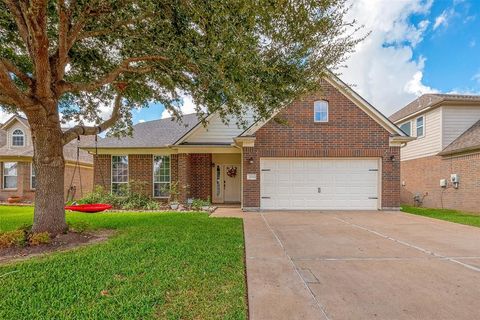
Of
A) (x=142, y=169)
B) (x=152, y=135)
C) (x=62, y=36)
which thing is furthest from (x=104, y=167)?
(x=62, y=36)

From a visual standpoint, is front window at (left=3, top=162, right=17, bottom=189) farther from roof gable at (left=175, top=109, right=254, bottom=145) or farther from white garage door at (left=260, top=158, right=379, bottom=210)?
white garage door at (left=260, top=158, right=379, bottom=210)

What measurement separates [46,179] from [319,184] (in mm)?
9523

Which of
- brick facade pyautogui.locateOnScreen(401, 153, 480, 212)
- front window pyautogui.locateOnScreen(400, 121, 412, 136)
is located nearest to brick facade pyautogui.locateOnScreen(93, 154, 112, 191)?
brick facade pyautogui.locateOnScreen(401, 153, 480, 212)

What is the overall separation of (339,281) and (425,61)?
1698 centimetres

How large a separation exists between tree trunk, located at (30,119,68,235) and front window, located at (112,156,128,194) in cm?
852

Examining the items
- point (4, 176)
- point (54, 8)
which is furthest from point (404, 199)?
point (4, 176)

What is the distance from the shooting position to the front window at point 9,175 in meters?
17.0

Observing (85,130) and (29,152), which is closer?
(85,130)

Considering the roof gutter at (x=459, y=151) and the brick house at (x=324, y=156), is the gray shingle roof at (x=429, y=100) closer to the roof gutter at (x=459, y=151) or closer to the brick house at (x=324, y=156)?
the roof gutter at (x=459, y=151)

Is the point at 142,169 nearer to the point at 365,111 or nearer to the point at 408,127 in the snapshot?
the point at 365,111

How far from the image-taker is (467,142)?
12.9 m

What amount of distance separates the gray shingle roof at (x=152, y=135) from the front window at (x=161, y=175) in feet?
2.89

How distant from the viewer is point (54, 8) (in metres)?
5.91

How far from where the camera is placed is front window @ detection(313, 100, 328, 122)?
11.7m
